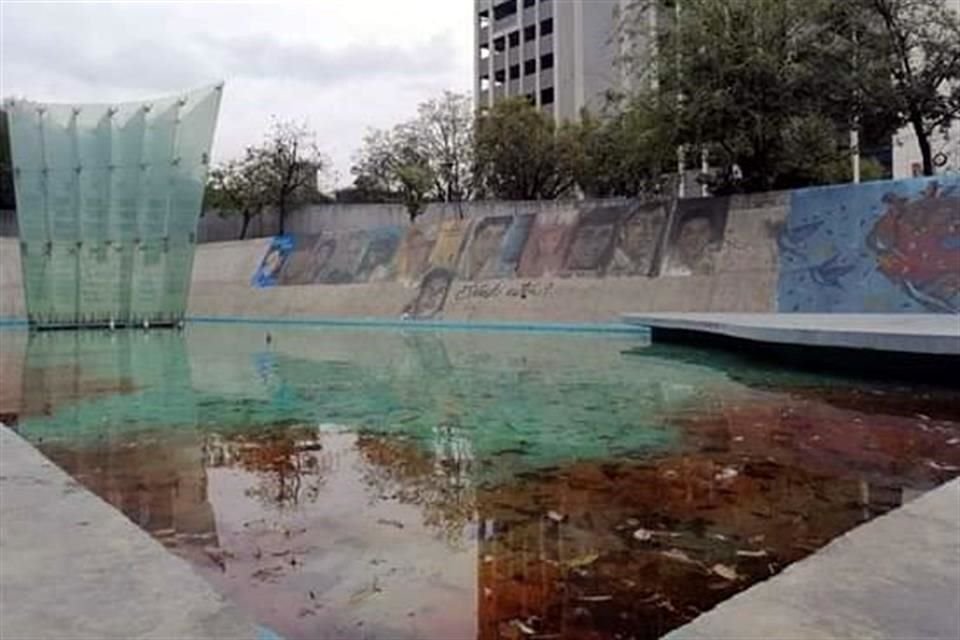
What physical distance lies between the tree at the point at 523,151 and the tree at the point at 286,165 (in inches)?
244

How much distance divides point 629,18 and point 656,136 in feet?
9.77

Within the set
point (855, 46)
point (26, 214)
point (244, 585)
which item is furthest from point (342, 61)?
point (244, 585)

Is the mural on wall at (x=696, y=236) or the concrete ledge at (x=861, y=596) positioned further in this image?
the mural on wall at (x=696, y=236)

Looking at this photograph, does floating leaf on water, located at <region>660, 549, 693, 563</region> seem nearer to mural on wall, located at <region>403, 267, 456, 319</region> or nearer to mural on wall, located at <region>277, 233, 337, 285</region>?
mural on wall, located at <region>403, 267, 456, 319</region>

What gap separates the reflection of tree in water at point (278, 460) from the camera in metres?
4.00

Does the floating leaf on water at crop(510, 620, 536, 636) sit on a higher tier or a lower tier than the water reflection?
higher

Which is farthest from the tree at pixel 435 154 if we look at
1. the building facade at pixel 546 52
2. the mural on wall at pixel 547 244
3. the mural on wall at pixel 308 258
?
the mural on wall at pixel 547 244

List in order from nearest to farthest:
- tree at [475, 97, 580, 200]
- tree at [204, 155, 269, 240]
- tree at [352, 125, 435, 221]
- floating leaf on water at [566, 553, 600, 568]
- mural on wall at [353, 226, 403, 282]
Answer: floating leaf on water at [566, 553, 600, 568], mural on wall at [353, 226, 403, 282], tree at [475, 97, 580, 200], tree at [352, 125, 435, 221], tree at [204, 155, 269, 240]

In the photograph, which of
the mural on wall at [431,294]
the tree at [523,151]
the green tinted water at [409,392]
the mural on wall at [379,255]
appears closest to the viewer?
the green tinted water at [409,392]

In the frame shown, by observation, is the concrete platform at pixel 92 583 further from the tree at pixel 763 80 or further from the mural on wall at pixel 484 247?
the mural on wall at pixel 484 247

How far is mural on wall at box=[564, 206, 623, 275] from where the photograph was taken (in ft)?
53.6

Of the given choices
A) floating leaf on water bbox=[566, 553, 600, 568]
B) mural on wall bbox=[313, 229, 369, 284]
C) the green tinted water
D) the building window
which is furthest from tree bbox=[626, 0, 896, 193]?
the building window

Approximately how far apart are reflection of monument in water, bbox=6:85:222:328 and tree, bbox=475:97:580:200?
909 centimetres

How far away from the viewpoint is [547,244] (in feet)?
57.4
